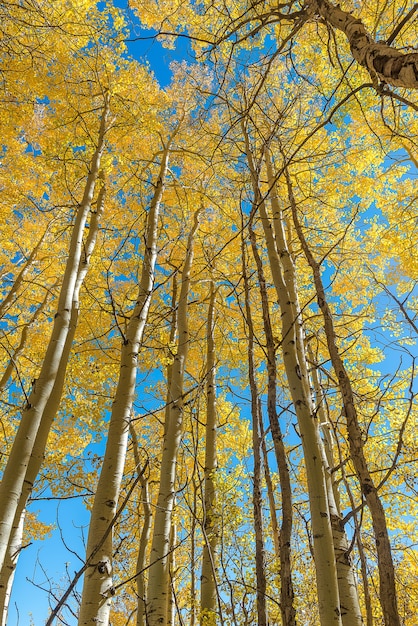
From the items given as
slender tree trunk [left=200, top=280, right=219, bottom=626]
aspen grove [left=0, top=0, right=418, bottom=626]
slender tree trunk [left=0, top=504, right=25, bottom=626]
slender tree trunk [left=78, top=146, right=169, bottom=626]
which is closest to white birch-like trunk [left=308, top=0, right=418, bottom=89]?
aspen grove [left=0, top=0, right=418, bottom=626]

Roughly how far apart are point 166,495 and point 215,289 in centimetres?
339

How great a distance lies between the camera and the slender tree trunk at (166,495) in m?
3.38

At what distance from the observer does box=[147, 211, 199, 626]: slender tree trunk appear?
3.38 m

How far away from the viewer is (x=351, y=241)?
7762 mm

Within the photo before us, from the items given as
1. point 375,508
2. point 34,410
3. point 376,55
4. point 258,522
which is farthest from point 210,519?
point 376,55

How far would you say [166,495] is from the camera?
12.7 feet

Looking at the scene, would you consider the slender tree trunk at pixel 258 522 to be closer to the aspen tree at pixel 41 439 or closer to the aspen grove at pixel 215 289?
the aspen grove at pixel 215 289

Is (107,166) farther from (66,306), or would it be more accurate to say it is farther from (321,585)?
(321,585)

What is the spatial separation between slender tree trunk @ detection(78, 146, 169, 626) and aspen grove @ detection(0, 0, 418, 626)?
2 cm

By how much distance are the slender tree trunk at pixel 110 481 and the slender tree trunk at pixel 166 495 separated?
0.43 meters

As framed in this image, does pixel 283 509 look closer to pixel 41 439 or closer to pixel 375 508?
pixel 375 508

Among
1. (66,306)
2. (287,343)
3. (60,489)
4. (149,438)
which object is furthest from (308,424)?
(149,438)

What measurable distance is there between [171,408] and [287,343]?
212cm

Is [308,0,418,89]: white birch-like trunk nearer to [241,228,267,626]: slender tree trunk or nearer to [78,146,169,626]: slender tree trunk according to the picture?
[241,228,267,626]: slender tree trunk
